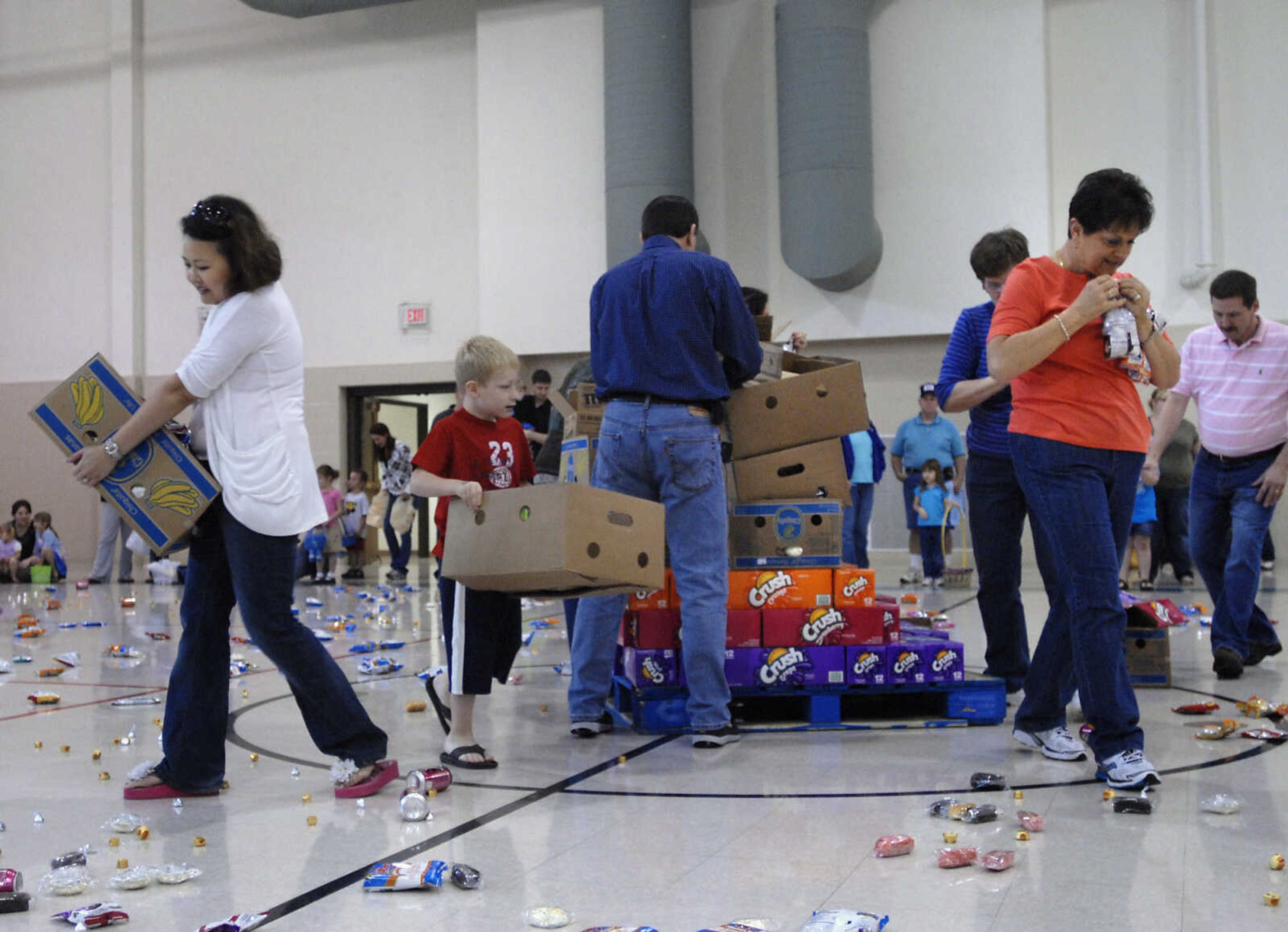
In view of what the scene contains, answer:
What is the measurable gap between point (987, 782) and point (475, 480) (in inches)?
64.9

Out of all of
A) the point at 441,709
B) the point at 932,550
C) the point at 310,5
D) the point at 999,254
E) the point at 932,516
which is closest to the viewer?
the point at 441,709

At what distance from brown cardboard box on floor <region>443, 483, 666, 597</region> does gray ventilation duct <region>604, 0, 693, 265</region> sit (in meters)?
9.14

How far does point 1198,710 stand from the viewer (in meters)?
4.32

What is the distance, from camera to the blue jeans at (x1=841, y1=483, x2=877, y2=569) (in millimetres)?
9016

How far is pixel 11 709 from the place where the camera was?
15.8ft

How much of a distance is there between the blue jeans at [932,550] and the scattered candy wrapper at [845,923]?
317 inches

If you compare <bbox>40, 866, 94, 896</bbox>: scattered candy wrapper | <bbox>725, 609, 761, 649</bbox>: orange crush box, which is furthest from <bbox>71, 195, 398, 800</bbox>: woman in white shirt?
<bbox>725, 609, 761, 649</bbox>: orange crush box

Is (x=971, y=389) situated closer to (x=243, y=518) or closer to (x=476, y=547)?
(x=476, y=547)

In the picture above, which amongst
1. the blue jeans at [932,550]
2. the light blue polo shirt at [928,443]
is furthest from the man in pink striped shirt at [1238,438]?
the light blue polo shirt at [928,443]

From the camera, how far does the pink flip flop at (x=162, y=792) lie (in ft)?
10.9

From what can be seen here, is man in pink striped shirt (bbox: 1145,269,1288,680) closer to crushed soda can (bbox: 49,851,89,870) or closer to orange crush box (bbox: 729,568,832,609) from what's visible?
orange crush box (bbox: 729,568,832,609)

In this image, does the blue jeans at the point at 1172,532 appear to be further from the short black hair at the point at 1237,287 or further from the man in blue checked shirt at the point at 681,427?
the man in blue checked shirt at the point at 681,427

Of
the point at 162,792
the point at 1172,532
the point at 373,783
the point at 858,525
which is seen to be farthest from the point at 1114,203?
the point at 1172,532

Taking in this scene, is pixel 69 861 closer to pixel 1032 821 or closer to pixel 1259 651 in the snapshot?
pixel 1032 821
